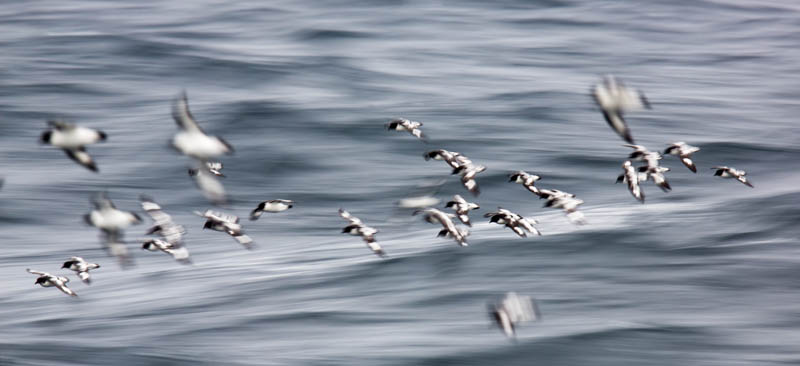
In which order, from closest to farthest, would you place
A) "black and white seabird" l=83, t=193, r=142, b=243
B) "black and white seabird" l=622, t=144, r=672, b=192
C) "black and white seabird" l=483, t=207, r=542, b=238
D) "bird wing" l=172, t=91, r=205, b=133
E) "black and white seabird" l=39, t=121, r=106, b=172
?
"black and white seabird" l=39, t=121, r=106, b=172 → "bird wing" l=172, t=91, r=205, b=133 → "black and white seabird" l=83, t=193, r=142, b=243 → "black and white seabird" l=622, t=144, r=672, b=192 → "black and white seabird" l=483, t=207, r=542, b=238

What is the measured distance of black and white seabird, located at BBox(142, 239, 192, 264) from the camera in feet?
36.6

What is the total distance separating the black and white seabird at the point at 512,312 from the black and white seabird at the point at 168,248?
3.64 metres

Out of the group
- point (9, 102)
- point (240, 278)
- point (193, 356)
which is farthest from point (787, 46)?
point (193, 356)

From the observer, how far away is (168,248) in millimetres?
11922

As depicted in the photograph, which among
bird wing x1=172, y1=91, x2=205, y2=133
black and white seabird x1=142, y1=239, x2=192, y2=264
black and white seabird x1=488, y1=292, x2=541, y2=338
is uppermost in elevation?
black and white seabird x1=142, y1=239, x2=192, y2=264

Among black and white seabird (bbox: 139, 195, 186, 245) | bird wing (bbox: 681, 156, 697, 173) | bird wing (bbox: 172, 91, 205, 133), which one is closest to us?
bird wing (bbox: 172, 91, 205, 133)

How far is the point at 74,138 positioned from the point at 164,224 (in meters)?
6.47

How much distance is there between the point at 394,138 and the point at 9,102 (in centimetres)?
902

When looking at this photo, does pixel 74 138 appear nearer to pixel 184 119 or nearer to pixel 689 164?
pixel 184 119

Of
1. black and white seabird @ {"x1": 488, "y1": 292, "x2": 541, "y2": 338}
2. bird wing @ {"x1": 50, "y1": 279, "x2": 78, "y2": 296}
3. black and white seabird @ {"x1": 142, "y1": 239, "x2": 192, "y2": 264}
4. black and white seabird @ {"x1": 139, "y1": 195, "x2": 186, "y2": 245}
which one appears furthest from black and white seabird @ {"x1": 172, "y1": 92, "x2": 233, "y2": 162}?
black and white seabird @ {"x1": 139, "y1": 195, "x2": 186, "y2": 245}

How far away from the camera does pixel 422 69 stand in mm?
27781

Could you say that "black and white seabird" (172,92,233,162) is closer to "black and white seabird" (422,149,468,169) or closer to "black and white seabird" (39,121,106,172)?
"black and white seabird" (39,121,106,172)

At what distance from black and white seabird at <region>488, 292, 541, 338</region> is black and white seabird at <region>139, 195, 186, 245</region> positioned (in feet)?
13.6

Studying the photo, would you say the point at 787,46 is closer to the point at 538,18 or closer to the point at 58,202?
the point at 538,18
